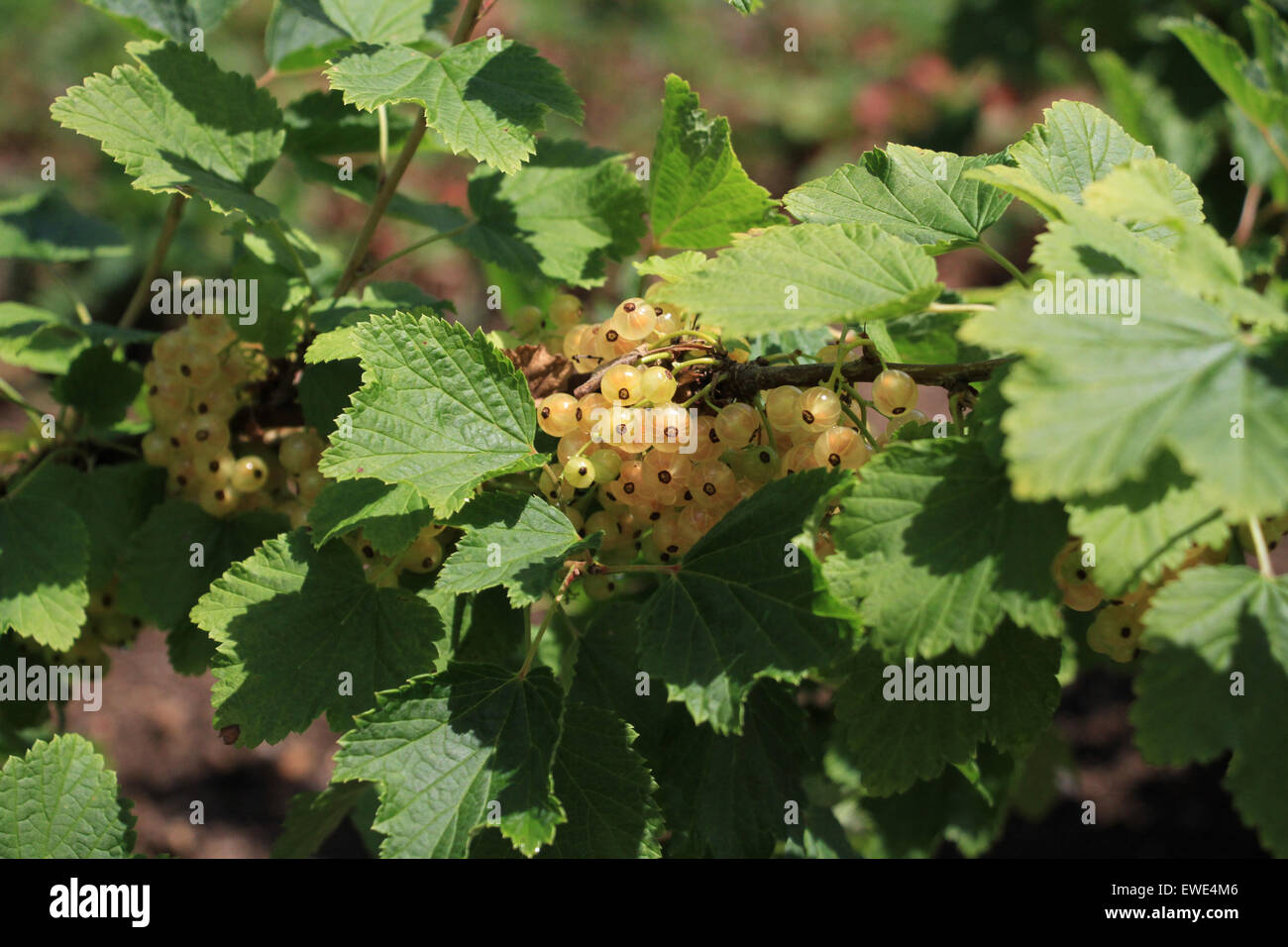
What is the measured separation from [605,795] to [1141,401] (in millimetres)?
638

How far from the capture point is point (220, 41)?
16.1ft

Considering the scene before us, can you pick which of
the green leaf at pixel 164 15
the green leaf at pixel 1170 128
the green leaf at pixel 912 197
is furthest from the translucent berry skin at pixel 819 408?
the green leaf at pixel 1170 128

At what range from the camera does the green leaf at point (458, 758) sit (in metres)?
0.94

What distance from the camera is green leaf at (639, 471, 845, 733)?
91cm

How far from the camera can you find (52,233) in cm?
172

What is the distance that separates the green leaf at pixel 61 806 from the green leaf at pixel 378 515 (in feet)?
1.49

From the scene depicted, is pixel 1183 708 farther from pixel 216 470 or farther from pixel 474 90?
pixel 216 470

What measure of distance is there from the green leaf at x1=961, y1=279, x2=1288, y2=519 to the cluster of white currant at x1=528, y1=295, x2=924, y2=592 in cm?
28

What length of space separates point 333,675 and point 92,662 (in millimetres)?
697

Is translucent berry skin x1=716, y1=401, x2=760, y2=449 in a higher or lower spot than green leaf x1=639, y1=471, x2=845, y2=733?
higher

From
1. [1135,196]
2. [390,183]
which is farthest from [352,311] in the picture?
[1135,196]

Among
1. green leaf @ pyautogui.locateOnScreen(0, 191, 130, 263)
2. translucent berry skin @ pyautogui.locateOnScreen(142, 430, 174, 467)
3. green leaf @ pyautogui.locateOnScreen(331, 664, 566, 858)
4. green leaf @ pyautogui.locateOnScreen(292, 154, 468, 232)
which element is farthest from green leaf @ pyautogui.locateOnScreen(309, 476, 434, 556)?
green leaf @ pyautogui.locateOnScreen(0, 191, 130, 263)

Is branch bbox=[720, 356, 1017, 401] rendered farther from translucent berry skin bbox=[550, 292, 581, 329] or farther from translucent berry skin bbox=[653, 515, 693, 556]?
translucent berry skin bbox=[550, 292, 581, 329]
